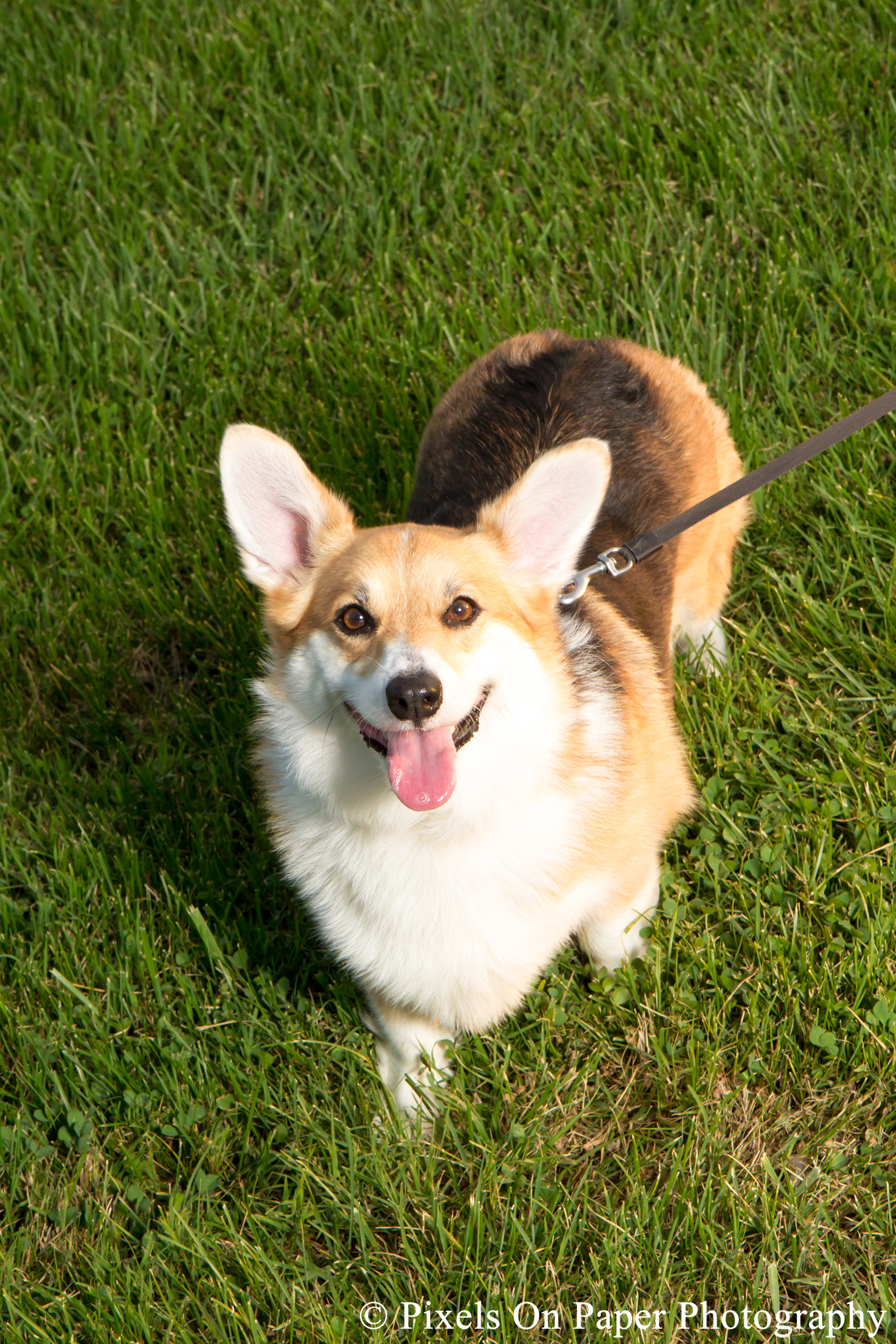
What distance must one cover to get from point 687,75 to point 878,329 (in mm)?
1550

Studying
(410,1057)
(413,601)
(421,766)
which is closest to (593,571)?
(413,601)

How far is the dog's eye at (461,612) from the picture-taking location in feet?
7.73

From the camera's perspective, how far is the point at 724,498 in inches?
107

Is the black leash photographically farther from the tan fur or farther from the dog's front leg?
the dog's front leg

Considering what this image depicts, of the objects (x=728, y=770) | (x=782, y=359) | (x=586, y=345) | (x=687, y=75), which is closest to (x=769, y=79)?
(x=687, y=75)

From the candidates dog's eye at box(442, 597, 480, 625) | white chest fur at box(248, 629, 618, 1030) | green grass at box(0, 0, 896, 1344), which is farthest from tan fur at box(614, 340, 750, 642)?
dog's eye at box(442, 597, 480, 625)

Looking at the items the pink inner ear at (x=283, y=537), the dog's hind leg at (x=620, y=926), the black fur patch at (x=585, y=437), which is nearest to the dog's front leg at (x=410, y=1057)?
the dog's hind leg at (x=620, y=926)

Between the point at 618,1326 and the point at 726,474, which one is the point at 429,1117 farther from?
the point at 726,474

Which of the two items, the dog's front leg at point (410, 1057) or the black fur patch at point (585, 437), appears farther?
the black fur patch at point (585, 437)

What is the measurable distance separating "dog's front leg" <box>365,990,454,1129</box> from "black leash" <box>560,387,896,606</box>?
1129mm

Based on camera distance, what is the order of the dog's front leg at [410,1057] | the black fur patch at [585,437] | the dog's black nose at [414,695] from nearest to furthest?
the dog's black nose at [414,695] → the dog's front leg at [410,1057] → the black fur patch at [585,437]

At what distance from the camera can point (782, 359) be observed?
3879 mm

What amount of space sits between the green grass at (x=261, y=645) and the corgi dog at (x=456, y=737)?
0.30 metres

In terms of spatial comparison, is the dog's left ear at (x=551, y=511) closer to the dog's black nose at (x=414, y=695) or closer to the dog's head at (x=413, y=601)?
the dog's head at (x=413, y=601)
